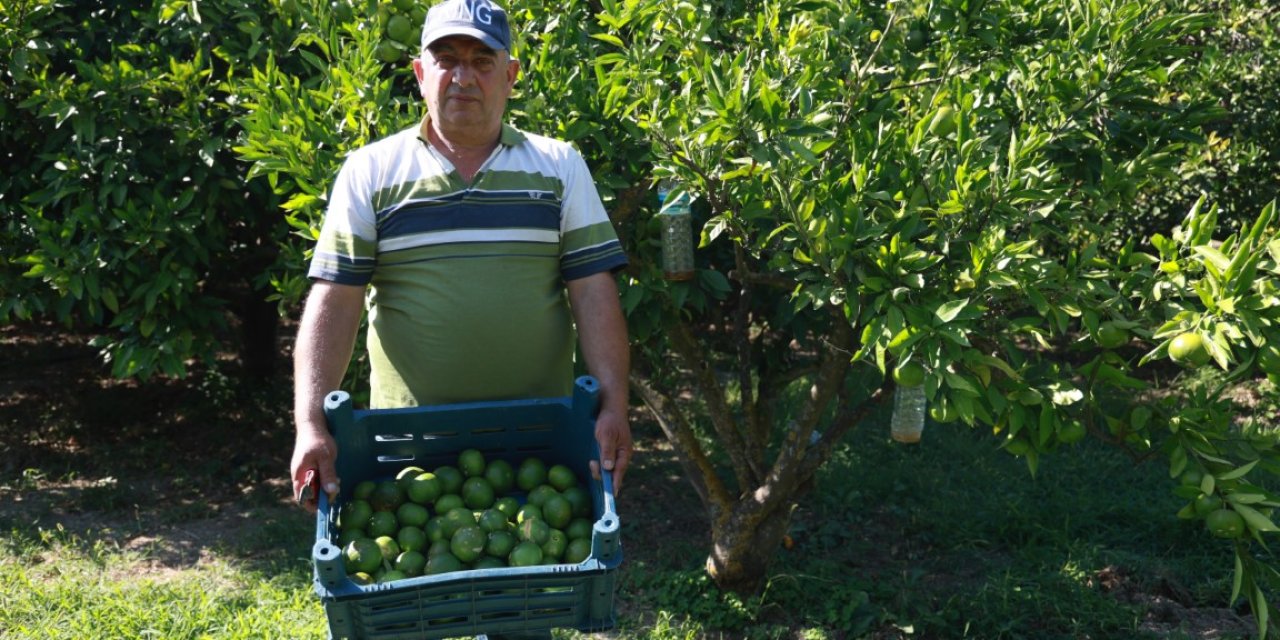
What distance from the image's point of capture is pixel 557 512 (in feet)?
8.63

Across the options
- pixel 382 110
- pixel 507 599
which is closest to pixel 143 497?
pixel 382 110

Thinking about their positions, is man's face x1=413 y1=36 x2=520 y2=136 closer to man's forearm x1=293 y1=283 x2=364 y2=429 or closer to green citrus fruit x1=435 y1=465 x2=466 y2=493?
man's forearm x1=293 y1=283 x2=364 y2=429

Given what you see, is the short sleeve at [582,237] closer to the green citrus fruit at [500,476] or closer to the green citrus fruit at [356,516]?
the green citrus fruit at [500,476]

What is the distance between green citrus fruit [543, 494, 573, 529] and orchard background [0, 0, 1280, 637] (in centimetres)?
84

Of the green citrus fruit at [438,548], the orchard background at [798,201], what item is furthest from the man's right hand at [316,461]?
the orchard background at [798,201]

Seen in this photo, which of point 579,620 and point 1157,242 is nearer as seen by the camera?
point 579,620

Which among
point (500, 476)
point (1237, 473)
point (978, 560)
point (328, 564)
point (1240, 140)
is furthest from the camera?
point (1240, 140)

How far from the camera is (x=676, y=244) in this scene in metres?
3.60

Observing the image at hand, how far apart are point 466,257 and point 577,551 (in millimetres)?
752

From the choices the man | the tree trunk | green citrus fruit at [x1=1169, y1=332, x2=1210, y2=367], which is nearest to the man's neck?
the man

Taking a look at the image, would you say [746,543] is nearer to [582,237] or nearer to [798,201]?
[798,201]

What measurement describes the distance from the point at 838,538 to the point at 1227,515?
215 centimetres

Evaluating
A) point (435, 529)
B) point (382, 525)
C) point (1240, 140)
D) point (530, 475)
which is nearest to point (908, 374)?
point (530, 475)

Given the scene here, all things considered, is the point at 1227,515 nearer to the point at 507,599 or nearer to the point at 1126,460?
the point at 507,599
